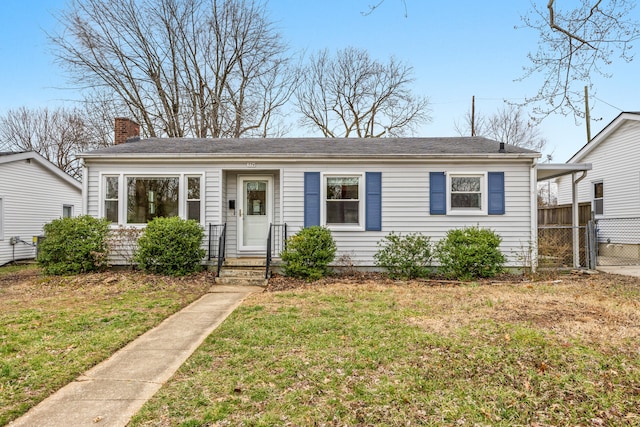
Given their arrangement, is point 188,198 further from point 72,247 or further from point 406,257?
point 406,257

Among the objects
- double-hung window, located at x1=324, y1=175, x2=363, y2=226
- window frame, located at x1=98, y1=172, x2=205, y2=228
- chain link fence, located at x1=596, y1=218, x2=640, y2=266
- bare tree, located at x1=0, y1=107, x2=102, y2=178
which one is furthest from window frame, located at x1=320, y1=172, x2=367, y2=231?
bare tree, located at x1=0, y1=107, x2=102, y2=178

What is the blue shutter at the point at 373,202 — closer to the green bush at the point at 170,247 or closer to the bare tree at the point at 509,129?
the green bush at the point at 170,247

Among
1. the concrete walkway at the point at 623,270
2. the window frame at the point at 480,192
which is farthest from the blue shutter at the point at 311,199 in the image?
the concrete walkway at the point at 623,270

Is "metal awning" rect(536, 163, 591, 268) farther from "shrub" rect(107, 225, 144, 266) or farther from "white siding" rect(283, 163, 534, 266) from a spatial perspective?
"shrub" rect(107, 225, 144, 266)

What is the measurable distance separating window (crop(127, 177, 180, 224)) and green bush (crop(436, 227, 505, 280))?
6.83m

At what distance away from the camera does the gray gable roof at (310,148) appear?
9.29 m

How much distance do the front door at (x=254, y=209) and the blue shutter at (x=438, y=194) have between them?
420 centimetres

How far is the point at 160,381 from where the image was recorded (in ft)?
10.7

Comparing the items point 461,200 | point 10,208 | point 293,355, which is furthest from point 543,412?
point 10,208

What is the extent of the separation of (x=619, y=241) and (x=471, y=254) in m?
8.08

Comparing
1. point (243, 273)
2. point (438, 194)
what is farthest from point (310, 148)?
point (243, 273)

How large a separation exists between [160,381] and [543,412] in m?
3.11

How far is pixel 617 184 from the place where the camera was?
1291cm

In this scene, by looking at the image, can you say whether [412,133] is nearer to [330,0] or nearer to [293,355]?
[330,0]
